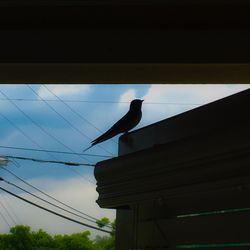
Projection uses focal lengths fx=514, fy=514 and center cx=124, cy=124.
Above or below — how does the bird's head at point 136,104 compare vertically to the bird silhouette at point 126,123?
above

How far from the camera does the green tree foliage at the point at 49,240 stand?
109 cm

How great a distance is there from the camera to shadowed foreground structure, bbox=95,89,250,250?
66 cm

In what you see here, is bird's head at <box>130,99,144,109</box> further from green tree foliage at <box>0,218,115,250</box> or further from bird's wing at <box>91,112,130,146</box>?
green tree foliage at <box>0,218,115,250</box>

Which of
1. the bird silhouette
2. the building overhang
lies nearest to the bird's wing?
the bird silhouette

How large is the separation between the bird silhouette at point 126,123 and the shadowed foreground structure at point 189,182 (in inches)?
5.3

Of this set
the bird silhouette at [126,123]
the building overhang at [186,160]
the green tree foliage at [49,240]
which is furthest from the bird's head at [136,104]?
the green tree foliage at [49,240]

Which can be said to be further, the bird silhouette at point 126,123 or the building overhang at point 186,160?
the bird silhouette at point 126,123

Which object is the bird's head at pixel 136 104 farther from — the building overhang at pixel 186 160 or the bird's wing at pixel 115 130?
the building overhang at pixel 186 160

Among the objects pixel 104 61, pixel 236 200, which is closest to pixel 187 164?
pixel 236 200

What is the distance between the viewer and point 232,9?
1051 millimetres

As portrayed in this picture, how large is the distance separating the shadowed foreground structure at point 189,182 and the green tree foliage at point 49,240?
12 centimetres

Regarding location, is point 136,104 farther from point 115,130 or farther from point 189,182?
point 189,182

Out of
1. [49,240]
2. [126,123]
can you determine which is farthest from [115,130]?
[49,240]

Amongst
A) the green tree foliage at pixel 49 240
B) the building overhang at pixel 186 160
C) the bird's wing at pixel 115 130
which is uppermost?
the bird's wing at pixel 115 130
